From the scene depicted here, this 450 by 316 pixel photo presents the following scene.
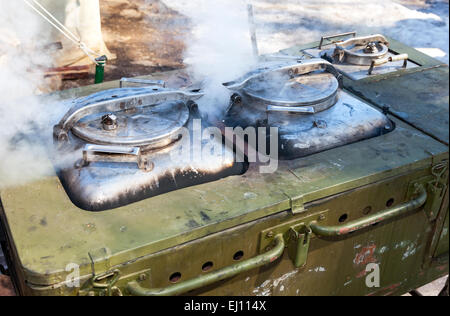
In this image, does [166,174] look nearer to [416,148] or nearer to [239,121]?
A: [239,121]

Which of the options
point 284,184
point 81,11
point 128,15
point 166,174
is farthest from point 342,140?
point 128,15

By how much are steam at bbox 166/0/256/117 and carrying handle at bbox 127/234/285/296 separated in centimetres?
82

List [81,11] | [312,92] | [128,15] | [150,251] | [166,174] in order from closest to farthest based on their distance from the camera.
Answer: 1. [150,251]
2. [166,174]
3. [312,92]
4. [81,11]
5. [128,15]

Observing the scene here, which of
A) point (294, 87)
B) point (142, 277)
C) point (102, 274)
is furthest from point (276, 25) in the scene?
point (102, 274)

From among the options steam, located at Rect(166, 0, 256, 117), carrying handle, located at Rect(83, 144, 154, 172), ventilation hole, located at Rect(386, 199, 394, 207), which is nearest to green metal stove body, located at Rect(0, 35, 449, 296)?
ventilation hole, located at Rect(386, 199, 394, 207)

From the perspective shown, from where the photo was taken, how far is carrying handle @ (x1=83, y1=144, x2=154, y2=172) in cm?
196

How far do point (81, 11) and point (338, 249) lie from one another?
390 centimetres

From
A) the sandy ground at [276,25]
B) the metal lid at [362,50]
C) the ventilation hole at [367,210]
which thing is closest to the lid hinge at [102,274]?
the ventilation hole at [367,210]

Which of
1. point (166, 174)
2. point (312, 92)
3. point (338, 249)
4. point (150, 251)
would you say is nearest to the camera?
point (150, 251)

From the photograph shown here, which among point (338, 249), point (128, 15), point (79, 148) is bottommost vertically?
point (128, 15)

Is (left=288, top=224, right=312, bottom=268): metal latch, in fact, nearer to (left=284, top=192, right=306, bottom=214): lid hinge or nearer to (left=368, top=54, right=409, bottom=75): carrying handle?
(left=284, top=192, right=306, bottom=214): lid hinge

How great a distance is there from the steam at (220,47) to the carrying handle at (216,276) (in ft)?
2.68

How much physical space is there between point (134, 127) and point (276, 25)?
4930 millimetres

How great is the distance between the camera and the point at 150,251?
1.75m
